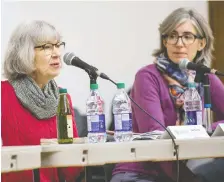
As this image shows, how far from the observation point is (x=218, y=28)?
3.62 m

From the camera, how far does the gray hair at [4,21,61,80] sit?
6.79 ft

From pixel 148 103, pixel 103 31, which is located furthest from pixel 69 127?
pixel 103 31

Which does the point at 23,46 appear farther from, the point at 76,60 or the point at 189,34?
the point at 189,34

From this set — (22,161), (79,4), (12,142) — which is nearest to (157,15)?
(79,4)

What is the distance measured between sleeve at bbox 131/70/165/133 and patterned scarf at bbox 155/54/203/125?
7 centimetres

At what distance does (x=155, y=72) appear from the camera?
2203 millimetres

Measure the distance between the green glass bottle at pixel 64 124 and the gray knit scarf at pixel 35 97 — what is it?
0.33 meters

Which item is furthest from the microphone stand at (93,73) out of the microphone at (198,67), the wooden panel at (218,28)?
the wooden panel at (218,28)

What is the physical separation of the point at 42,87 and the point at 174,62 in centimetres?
62

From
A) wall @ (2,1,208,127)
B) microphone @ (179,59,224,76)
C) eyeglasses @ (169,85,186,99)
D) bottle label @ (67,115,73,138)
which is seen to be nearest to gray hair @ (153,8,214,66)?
eyeglasses @ (169,85,186,99)

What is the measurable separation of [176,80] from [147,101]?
0.21 meters

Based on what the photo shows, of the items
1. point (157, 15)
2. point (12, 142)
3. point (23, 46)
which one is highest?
point (157, 15)

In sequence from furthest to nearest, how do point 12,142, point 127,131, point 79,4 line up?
point 79,4
point 12,142
point 127,131

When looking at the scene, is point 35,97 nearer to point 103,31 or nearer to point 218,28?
point 103,31
